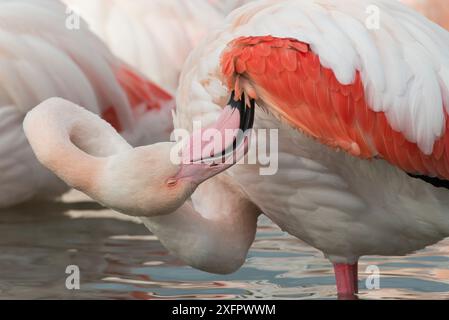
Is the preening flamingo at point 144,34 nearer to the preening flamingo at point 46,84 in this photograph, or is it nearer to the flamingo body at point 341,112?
the preening flamingo at point 46,84

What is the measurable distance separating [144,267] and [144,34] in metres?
1.91

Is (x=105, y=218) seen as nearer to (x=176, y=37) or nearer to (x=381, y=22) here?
(x=176, y=37)

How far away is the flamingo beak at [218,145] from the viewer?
442 cm

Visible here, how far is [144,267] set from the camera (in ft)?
20.3

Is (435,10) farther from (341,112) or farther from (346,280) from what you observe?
(341,112)

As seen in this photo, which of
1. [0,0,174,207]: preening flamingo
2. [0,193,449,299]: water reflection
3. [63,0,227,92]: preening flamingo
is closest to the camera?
[0,193,449,299]: water reflection

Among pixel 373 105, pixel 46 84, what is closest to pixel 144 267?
pixel 46 84

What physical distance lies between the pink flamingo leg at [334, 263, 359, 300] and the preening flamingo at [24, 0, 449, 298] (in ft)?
0.21

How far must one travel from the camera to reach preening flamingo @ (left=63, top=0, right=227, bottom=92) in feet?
25.4

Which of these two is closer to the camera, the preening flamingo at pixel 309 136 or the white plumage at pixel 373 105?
the preening flamingo at pixel 309 136

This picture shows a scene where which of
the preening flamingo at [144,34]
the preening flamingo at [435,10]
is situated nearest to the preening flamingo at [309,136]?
the preening flamingo at [144,34]

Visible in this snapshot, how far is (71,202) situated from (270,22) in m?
2.97

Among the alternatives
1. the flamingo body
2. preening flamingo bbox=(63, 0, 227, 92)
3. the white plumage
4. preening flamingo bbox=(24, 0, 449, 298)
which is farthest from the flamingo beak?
preening flamingo bbox=(63, 0, 227, 92)

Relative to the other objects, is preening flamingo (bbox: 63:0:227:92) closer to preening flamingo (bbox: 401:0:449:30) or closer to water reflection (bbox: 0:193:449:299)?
water reflection (bbox: 0:193:449:299)
